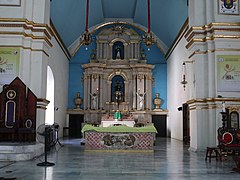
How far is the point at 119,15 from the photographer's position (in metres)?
20.1

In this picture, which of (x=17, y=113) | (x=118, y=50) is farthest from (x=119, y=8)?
(x=17, y=113)

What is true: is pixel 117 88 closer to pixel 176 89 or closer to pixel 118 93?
pixel 118 93

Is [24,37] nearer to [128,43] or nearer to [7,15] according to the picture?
[7,15]

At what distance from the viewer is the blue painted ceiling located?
49.7ft

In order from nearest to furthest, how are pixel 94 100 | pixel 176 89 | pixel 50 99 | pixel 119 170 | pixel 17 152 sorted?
pixel 119 170, pixel 17 152, pixel 50 99, pixel 176 89, pixel 94 100

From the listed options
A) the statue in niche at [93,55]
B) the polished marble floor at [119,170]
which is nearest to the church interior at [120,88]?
the polished marble floor at [119,170]

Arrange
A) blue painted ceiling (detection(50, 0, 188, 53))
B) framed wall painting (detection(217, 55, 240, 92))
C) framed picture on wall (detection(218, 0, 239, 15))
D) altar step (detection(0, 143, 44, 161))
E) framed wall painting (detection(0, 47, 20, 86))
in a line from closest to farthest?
altar step (detection(0, 143, 44, 161)) < framed wall painting (detection(0, 47, 20, 86)) < framed wall painting (detection(217, 55, 240, 92)) < framed picture on wall (detection(218, 0, 239, 15)) < blue painted ceiling (detection(50, 0, 188, 53))

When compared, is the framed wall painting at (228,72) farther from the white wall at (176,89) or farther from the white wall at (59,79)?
the white wall at (59,79)

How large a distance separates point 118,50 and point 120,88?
8.63 ft

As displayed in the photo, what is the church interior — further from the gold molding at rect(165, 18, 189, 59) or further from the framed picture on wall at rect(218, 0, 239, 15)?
the gold molding at rect(165, 18, 189, 59)

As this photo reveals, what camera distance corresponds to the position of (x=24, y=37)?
9852mm

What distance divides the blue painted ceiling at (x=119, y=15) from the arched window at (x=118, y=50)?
171cm

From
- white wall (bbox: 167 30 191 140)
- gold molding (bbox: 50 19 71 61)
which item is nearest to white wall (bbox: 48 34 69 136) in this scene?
gold molding (bbox: 50 19 71 61)

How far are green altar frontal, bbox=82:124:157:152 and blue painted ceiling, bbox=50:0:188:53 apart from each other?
6856 millimetres
